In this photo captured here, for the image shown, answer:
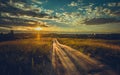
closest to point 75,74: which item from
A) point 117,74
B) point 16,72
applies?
point 117,74

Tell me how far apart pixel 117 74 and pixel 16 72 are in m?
5.58

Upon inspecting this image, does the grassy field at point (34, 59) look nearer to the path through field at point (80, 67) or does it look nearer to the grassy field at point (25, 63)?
the grassy field at point (25, 63)

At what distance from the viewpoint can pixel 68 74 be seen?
10.7m

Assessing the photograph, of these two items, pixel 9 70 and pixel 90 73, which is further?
pixel 9 70

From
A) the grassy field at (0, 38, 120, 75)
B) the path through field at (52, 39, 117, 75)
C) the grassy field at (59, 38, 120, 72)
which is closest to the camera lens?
the path through field at (52, 39, 117, 75)

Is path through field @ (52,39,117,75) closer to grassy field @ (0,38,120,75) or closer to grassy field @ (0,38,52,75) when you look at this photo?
grassy field @ (0,38,120,75)

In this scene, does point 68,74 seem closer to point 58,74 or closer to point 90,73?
point 58,74

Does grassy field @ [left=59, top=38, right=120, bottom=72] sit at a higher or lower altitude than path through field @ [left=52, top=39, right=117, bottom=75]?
lower

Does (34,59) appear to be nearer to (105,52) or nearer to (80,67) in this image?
(80,67)

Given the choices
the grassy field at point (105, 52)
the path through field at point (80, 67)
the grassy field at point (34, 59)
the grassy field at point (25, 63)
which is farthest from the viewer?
the grassy field at point (105, 52)

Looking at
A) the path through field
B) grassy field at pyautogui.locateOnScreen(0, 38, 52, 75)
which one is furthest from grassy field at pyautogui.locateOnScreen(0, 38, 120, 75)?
the path through field

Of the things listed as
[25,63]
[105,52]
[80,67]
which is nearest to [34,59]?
[25,63]

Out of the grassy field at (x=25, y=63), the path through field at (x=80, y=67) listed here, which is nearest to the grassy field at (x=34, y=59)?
the grassy field at (x=25, y=63)

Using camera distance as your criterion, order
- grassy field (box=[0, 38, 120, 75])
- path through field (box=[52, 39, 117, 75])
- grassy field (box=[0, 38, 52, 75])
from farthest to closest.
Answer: grassy field (box=[0, 38, 120, 75]), grassy field (box=[0, 38, 52, 75]), path through field (box=[52, 39, 117, 75])
